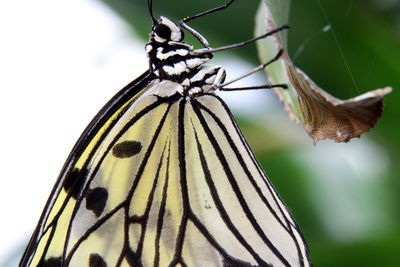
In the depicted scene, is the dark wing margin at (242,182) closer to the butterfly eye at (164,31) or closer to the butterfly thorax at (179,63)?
the butterfly thorax at (179,63)

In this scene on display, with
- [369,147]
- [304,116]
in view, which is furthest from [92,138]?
[369,147]

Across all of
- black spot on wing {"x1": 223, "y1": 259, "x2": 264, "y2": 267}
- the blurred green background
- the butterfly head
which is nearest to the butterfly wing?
black spot on wing {"x1": 223, "y1": 259, "x2": 264, "y2": 267}

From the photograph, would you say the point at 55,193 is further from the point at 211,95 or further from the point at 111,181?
the point at 211,95

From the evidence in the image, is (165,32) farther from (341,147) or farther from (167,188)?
(341,147)

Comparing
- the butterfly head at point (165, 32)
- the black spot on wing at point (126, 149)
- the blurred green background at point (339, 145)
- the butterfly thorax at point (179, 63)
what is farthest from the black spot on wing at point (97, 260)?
the blurred green background at point (339, 145)

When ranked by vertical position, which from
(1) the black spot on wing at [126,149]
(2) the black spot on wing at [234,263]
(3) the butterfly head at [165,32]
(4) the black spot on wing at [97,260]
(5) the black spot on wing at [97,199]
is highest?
(3) the butterfly head at [165,32]
